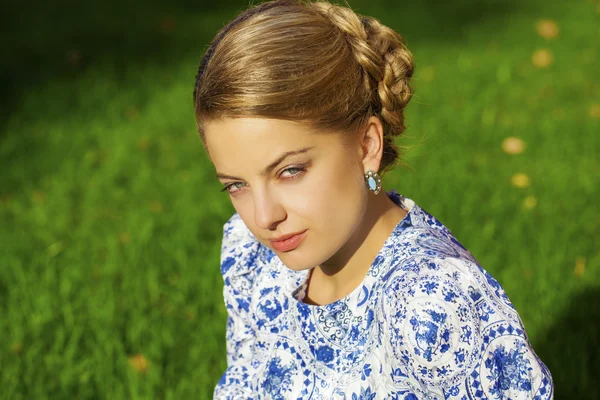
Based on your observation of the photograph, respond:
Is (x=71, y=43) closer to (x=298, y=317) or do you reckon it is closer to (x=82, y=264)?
(x=82, y=264)

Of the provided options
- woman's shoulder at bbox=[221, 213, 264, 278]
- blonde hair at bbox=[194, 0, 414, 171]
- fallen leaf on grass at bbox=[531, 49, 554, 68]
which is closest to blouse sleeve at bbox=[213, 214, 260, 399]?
woman's shoulder at bbox=[221, 213, 264, 278]

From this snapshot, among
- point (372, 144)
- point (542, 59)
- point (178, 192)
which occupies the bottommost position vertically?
point (542, 59)

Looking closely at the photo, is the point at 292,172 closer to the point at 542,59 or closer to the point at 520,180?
the point at 520,180

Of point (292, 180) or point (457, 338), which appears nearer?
point (457, 338)

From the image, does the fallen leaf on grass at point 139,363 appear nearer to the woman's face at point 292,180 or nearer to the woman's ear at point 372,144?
the woman's face at point 292,180

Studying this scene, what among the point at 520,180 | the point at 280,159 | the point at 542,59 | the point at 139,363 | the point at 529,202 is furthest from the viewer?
the point at 542,59

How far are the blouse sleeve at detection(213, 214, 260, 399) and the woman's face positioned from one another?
529 mm

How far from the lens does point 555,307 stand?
322cm

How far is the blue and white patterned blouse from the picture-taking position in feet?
5.88

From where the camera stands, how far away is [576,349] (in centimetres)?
299

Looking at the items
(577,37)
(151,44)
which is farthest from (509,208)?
(151,44)

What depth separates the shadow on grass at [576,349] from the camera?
283cm

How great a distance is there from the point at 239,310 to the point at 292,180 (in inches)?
29.5

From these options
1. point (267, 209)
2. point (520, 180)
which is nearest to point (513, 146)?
point (520, 180)
